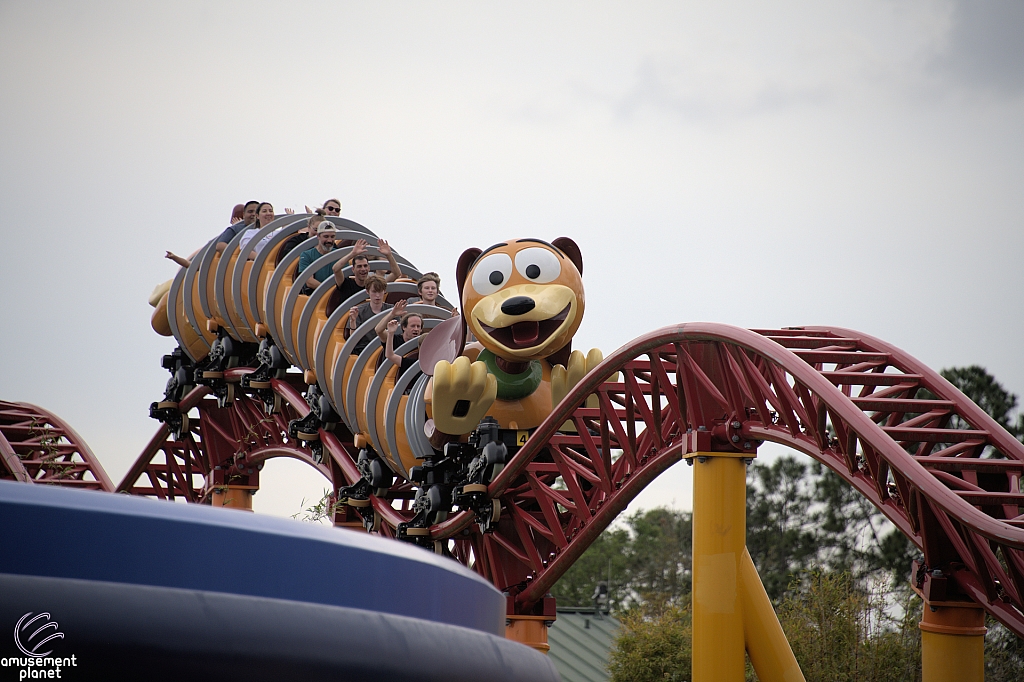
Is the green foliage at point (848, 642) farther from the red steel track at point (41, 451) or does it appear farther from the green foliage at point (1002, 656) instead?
the red steel track at point (41, 451)

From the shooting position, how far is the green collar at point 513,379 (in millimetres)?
13633

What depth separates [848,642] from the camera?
21391 mm

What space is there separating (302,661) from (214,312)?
16299 mm

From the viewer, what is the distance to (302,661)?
3156mm

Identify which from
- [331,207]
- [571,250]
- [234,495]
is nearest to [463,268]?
[571,250]

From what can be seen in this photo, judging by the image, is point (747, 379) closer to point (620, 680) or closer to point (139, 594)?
point (139, 594)

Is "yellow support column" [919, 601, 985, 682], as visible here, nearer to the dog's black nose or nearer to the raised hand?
the dog's black nose

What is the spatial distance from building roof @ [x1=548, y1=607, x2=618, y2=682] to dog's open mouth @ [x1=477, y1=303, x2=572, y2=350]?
13813 millimetres

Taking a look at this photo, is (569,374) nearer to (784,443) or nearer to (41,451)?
(784,443)

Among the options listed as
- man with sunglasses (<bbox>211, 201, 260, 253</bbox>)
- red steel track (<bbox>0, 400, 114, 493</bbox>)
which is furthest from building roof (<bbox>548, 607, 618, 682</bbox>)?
man with sunglasses (<bbox>211, 201, 260, 253</bbox>)

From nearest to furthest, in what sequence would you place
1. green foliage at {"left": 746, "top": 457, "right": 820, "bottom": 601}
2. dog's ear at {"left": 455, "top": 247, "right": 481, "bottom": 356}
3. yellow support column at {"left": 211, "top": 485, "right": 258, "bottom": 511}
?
dog's ear at {"left": 455, "top": 247, "right": 481, "bottom": 356} < yellow support column at {"left": 211, "top": 485, "right": 258, "bottom": 511} < green foliage at {"left": 746, "top": 457, "right": 820, "bottom": 601}

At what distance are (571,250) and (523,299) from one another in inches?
47.2

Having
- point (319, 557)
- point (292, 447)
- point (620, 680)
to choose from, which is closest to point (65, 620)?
point (319, 557)

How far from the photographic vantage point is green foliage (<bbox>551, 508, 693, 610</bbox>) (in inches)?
1702
